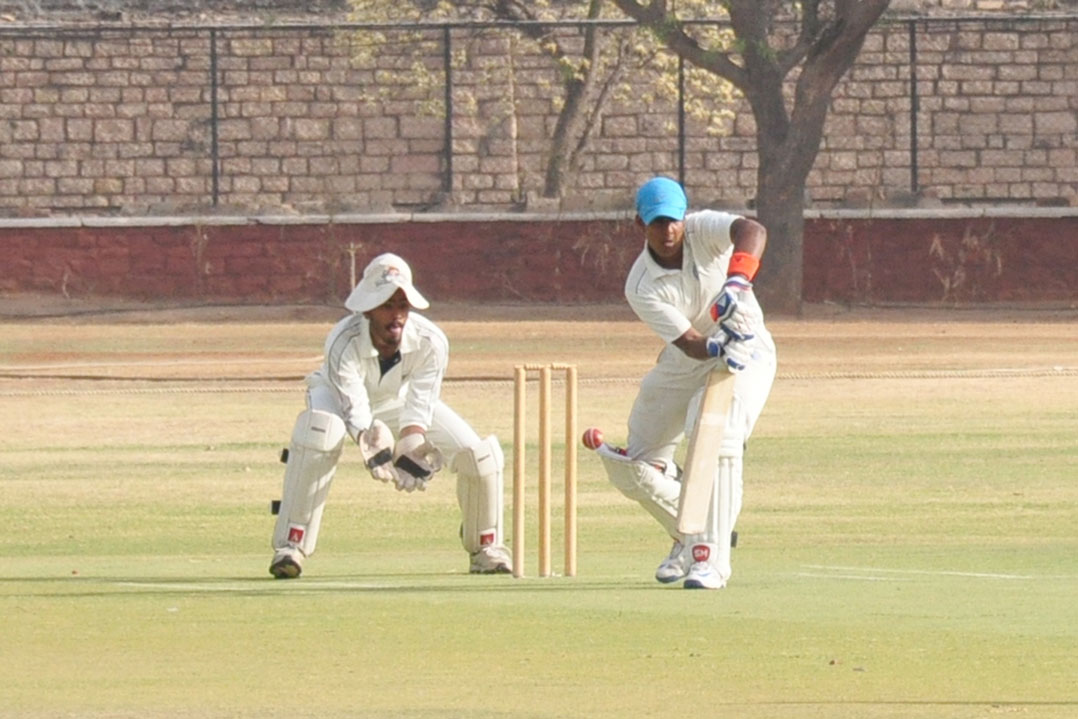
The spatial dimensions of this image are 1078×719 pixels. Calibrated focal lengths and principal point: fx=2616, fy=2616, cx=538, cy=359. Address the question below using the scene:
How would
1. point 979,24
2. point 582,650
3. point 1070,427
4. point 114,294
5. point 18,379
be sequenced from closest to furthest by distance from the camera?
point 582,650 → point 1070,427 → point 18,379 → point 114,294 → point 979,24

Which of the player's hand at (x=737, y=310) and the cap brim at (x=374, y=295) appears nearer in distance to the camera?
the player's hand at (x=737, y=310)

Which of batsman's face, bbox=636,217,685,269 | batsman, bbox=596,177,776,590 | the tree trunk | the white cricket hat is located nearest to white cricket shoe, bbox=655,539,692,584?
batsman, bbox=596,177,776,590

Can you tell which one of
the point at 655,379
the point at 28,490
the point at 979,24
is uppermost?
the point at 979,24

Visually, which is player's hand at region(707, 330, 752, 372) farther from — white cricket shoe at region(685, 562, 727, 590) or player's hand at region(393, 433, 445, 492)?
player's hand at region(393, 433, 445, 492)

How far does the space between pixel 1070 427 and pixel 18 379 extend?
8.81m

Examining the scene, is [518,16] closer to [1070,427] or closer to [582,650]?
[1070,427]

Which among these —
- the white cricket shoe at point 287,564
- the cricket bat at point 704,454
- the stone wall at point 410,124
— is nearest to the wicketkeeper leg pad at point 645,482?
the cricket bat at point 704,454

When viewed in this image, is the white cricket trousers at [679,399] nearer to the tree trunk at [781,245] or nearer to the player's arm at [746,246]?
the player's arm at [746,246]

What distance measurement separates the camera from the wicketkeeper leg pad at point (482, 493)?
8961 millimetres

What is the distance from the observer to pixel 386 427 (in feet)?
28.7

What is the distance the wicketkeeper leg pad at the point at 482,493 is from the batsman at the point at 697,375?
582 mm

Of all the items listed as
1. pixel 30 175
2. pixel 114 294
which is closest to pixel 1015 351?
pixel 114 294

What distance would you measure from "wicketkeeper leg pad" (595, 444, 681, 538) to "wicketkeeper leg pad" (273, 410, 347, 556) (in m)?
0.90

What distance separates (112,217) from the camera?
95.0 feet
